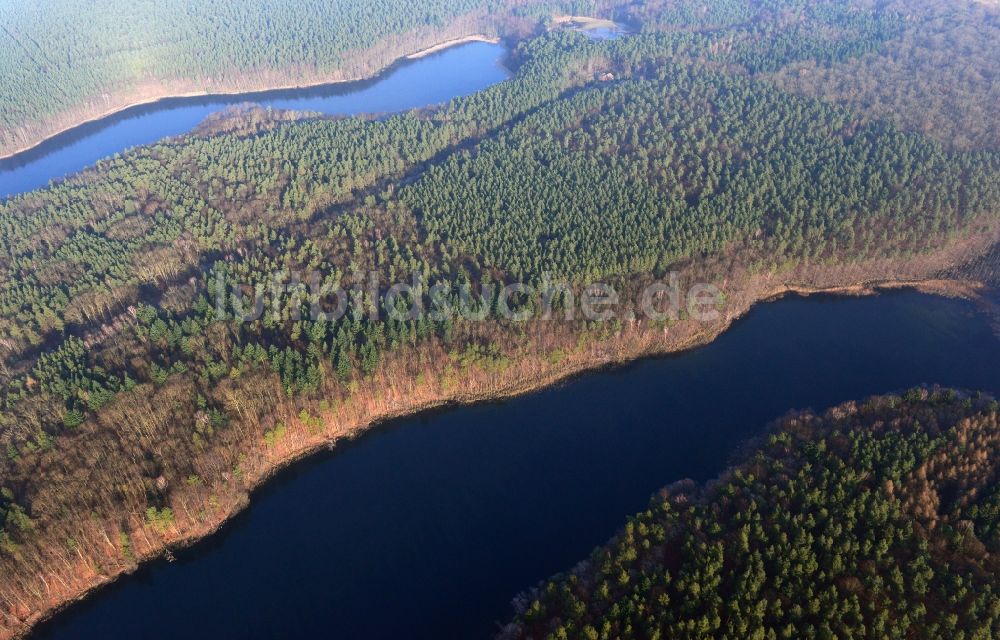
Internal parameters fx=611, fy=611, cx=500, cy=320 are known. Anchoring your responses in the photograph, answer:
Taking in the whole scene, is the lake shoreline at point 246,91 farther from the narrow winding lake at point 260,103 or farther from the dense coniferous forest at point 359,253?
the dense coniferous forest at point 359,253

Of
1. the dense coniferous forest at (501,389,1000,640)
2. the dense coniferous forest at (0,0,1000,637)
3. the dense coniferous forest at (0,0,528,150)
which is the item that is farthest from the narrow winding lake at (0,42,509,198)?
the dense coniferous forest at (501,389,1000,640)

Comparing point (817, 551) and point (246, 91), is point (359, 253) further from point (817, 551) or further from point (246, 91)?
point (246, 91)

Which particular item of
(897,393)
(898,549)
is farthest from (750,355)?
(898,549)

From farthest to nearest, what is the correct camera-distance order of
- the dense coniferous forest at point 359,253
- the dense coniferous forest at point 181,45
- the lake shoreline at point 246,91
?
1. the dense coniferous forest at point 181,45
2. the lake shoreline at point 246,91
3. the dense coniferous forest at point 359,253

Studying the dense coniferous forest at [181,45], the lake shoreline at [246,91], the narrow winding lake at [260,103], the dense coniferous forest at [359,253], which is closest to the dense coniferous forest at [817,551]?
the dense coniferous forest at [359,253]

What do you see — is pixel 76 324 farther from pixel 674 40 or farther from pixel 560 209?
pixel 674 40
